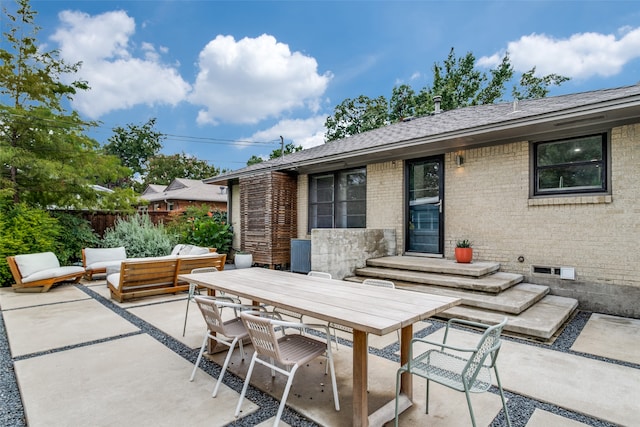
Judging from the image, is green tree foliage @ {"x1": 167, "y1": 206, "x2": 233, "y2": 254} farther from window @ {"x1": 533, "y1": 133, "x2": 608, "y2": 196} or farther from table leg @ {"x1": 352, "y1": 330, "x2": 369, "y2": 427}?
table leg @ {"x1": 352, "y1": 330, "x2": 369, "y2": 427}

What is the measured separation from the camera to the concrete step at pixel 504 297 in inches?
165

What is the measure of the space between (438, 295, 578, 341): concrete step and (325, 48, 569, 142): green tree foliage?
15064 millimetres

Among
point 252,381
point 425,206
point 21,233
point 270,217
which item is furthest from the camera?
point 270,217

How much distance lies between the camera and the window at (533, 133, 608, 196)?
4.96 meters

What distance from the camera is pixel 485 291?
4734mm

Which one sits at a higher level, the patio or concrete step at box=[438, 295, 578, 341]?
concrete step at box=[438, 295, 578, 341]

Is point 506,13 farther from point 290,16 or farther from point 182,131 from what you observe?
point 182,131

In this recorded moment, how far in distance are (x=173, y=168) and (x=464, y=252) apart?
1286 inches

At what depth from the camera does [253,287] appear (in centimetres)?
295

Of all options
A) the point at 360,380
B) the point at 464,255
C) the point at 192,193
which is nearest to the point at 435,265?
the point at 464,255

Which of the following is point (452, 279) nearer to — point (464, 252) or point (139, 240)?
point (464, 252)

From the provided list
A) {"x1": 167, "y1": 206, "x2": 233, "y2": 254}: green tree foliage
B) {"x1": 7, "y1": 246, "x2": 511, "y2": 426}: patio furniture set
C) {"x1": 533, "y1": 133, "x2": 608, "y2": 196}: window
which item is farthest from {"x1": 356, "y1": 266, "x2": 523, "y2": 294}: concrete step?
{"x1": 167, "y1": 206, "x2": 233, "y2": 254}: green tree foliage

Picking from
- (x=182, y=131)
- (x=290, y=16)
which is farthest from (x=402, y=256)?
(x=182, y=131)

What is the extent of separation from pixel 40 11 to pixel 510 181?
13303mm
